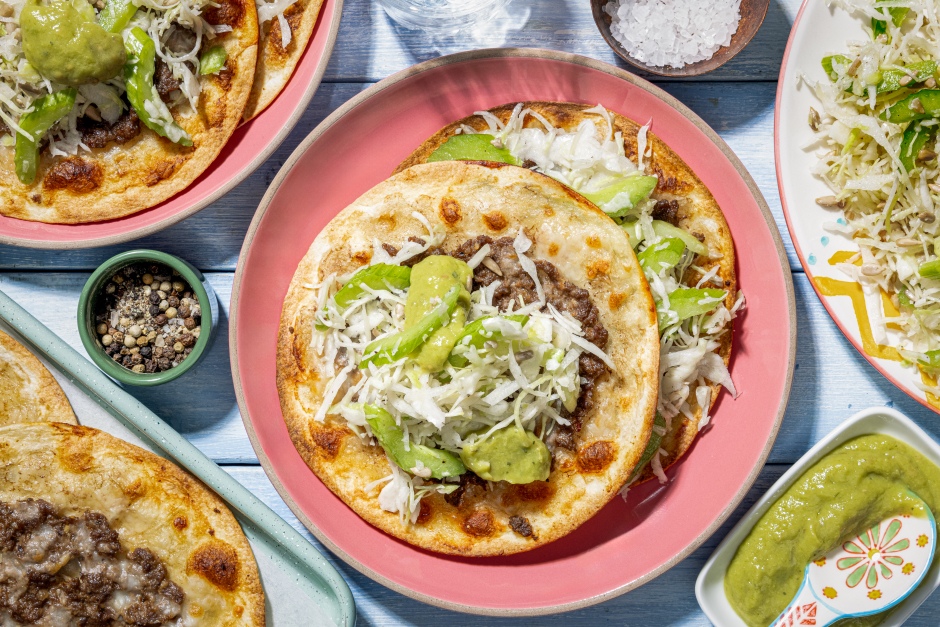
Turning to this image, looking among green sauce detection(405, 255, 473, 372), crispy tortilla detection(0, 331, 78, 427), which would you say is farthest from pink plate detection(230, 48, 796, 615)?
crispy tortilla detection(0, 331, 78, 427)

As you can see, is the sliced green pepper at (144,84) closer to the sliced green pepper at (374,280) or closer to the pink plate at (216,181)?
the pink plate at (216,181)

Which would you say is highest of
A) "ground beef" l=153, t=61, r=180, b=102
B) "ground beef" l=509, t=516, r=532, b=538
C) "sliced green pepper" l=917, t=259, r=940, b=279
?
"ground beef" l=153, t=61, r=180, b=102

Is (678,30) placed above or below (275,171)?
above

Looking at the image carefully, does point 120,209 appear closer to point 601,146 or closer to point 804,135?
point 601,146

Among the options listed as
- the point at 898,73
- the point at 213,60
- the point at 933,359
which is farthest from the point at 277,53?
the point at 933,359

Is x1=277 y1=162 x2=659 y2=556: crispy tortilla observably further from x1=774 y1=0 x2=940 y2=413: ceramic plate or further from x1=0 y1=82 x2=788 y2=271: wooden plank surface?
x1=774 y1=0 x2=940 y2=413: ceramic plate

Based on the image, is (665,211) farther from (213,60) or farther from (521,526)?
(213,60)
